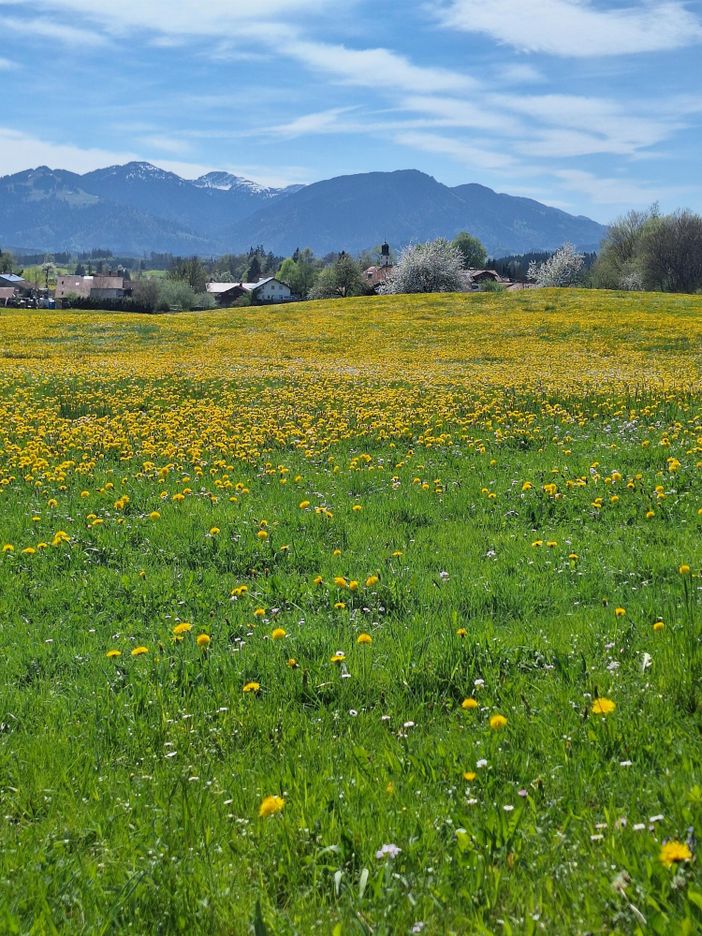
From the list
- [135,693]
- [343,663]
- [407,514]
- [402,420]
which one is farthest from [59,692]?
[402,420]

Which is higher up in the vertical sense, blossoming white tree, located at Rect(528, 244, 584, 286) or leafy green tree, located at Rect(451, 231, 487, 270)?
leafy green tree, located at Rect(451, 231, 487, 270)

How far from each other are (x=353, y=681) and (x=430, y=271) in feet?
262

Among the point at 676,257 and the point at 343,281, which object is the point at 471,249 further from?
the point at 676,257

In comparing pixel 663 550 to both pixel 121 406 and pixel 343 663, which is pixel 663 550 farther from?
pixel 121 406

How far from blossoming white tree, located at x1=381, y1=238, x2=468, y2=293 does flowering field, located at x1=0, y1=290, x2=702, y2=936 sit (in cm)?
7052

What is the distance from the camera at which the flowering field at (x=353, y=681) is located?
2771mm

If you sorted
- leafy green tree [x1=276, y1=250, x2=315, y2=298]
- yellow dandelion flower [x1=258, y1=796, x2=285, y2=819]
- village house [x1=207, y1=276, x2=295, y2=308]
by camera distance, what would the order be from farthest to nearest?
village house [x1=207, y1=276, x2=295, y2=308] → leafy green tree [x1=276, y1=250, x2=315, y2=298] → yellow dandelion flower [x1=258, y1=796, x2=285, y2=819]

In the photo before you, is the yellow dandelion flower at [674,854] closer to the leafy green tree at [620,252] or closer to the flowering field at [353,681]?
the flowering field at [353,681]

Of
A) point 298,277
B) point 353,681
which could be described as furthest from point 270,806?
point 298,277

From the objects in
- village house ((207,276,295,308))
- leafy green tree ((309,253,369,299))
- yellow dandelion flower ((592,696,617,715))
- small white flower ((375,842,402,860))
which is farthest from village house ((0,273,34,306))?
small white flower ((375,842,402,860))

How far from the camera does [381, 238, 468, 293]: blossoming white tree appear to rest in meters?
80.4

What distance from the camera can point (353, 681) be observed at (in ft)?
14.8

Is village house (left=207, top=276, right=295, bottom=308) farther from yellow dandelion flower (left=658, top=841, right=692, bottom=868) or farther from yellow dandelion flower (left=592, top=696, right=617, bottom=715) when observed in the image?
yellow dandelion flower (left=658, top=841, right=692, bottom=868)

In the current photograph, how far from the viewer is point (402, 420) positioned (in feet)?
46.5
